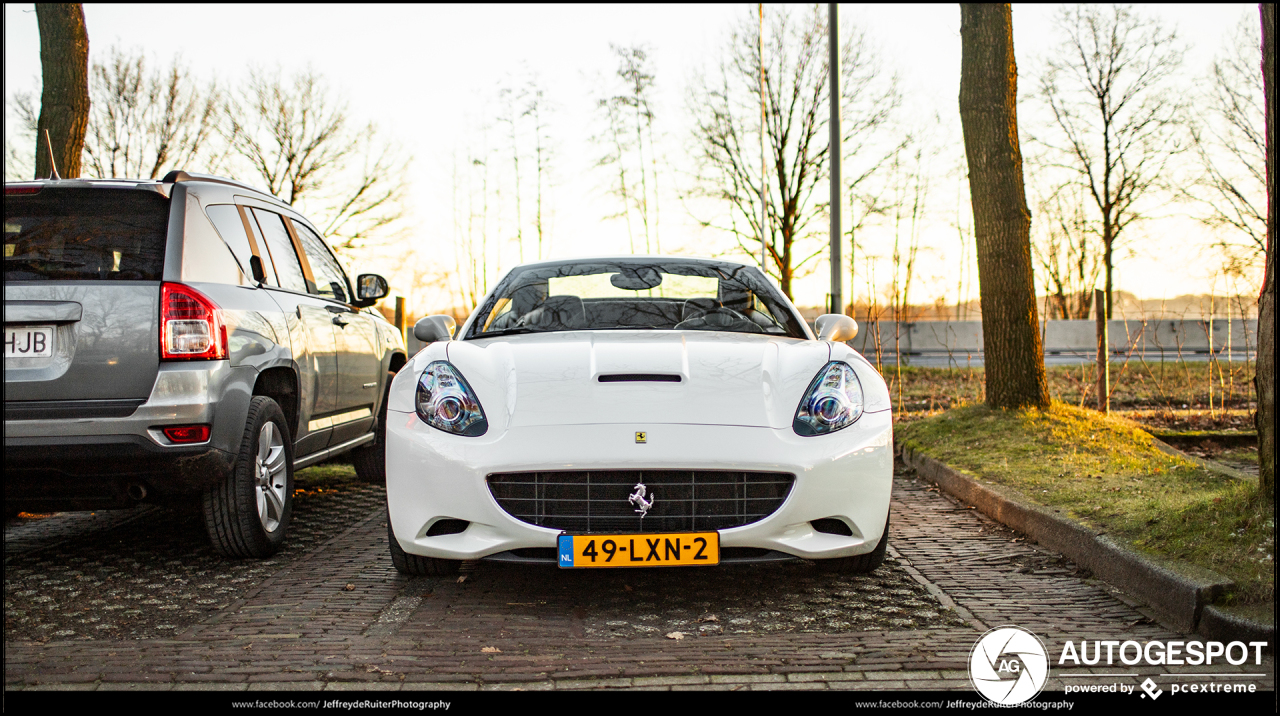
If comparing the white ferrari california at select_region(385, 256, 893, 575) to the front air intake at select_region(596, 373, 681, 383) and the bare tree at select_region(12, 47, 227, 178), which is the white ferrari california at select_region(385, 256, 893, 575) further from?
the bare tree at select_region(12, 47, 227, 178)

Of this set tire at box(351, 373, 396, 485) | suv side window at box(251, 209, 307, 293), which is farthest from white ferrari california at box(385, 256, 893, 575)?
tire at box(351, 373, 396, 485)

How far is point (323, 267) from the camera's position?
20.9 ft

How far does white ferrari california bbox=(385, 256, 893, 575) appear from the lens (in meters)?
3.55

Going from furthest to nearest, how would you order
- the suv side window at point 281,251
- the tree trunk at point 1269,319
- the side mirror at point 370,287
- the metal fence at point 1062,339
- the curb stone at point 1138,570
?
the metal fence at point 1062,339 < the side mirror at point 370,287 < the suv side window at point 281,251 < the tree trunk at point 1269,319 < the curb stone at point 1138,570

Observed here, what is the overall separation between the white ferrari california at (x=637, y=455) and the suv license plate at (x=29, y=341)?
55.7 inches

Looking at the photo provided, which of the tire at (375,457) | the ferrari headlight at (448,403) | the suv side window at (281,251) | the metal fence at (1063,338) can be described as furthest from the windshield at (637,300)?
the metal fence at (1063,338)

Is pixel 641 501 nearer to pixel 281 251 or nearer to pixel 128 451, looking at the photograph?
pixel 128 451

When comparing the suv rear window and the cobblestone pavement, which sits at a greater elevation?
the suv rear window

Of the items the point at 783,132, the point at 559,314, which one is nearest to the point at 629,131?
the point at 783,132

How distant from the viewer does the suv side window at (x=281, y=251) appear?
539 cm

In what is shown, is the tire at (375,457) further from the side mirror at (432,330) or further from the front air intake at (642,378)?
the front air intake at (642,378)

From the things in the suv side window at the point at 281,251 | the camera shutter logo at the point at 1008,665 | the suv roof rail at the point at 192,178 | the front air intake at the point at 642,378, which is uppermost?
the suv roof rail at the point at 192,178

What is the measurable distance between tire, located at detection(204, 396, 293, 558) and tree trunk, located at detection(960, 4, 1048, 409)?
5.68 metres
